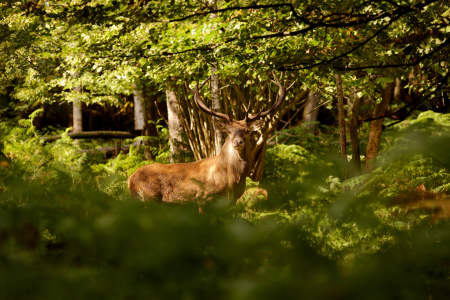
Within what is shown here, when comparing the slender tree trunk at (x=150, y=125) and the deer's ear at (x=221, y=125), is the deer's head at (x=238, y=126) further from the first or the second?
the slender tree trunk at (x=150, y=125)

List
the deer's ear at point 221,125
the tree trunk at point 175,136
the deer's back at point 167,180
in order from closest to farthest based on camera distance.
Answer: the deer's back at point 167,180 → the deer's ear at point 221,125 → the tree trunk at point 175,136

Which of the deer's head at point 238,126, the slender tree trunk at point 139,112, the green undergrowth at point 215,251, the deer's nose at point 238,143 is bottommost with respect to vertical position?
the green undergrowth at point 215,251

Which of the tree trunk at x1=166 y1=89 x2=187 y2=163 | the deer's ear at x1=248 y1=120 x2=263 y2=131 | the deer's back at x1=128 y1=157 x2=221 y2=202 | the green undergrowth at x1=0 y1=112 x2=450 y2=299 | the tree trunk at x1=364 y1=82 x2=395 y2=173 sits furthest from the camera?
the tree trunk at x1=166 y1=89 x2=187 y2=163

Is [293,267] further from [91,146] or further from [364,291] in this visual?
[91,146]

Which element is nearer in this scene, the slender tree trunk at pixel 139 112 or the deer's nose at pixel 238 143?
the deer's nose at pixel 238 143

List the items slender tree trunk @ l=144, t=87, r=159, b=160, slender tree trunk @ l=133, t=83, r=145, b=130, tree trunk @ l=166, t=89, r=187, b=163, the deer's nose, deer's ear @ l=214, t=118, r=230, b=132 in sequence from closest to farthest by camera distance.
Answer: the deer's nose → deer's ear @ l=214, t=118, r=230, b=132 → tree trunk @ l=166, t=89, r=187, b=163 → slender tree trunk @ l=144, t=87, r=159, b=160 → slender tree trunk @ l=133, t=83, r=145, b=130

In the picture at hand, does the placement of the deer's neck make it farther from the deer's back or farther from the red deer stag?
the deer's back

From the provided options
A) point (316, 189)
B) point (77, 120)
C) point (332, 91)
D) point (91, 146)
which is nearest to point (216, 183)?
point (332, 91)

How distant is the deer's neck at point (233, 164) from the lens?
5.91 metres

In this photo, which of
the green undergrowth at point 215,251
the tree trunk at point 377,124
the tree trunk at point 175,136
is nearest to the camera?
the green undergrowth at point 215,251

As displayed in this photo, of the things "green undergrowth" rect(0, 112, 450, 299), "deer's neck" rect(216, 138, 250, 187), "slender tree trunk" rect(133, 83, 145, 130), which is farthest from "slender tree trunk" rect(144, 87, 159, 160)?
"green undergrowth" rect(0, 112, 450, 299)

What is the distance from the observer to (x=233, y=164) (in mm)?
5965

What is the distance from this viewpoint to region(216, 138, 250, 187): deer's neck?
5.91m

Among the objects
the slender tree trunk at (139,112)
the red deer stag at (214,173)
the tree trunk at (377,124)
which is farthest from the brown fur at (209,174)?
the slender tree trunk at (139,112)
